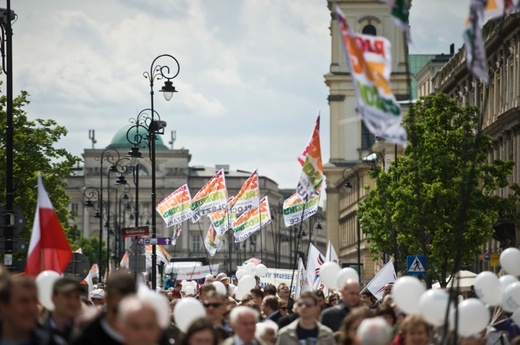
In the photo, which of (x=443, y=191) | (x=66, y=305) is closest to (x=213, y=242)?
(x=443, y=191)

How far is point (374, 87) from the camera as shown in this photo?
14.0 meters

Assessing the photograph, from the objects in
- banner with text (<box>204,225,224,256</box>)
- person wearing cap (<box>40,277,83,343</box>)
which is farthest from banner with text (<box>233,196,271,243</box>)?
person wearing cap (<box>40,277,83,343</box>)

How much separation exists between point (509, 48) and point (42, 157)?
1993cm

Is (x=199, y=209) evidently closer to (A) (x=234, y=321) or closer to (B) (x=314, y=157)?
(B) (x=314, y=157)

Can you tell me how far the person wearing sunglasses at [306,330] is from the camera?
14.5 meters

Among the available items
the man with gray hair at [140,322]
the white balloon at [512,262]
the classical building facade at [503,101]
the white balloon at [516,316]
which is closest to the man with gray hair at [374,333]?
the man with gray hair at [140,322]

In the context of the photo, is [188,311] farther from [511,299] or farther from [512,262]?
[512,262]

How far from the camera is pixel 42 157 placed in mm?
54625

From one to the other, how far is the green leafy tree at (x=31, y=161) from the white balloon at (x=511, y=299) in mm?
34180

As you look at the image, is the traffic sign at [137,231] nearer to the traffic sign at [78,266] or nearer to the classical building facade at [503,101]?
the traffic sign at [78,266]

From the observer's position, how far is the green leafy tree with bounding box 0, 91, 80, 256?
51.7 metres

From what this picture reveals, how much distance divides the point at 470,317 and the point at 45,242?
4.06 m

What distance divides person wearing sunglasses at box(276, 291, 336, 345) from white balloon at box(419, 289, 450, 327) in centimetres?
126

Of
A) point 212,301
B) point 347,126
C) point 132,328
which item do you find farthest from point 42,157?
point 347,126
